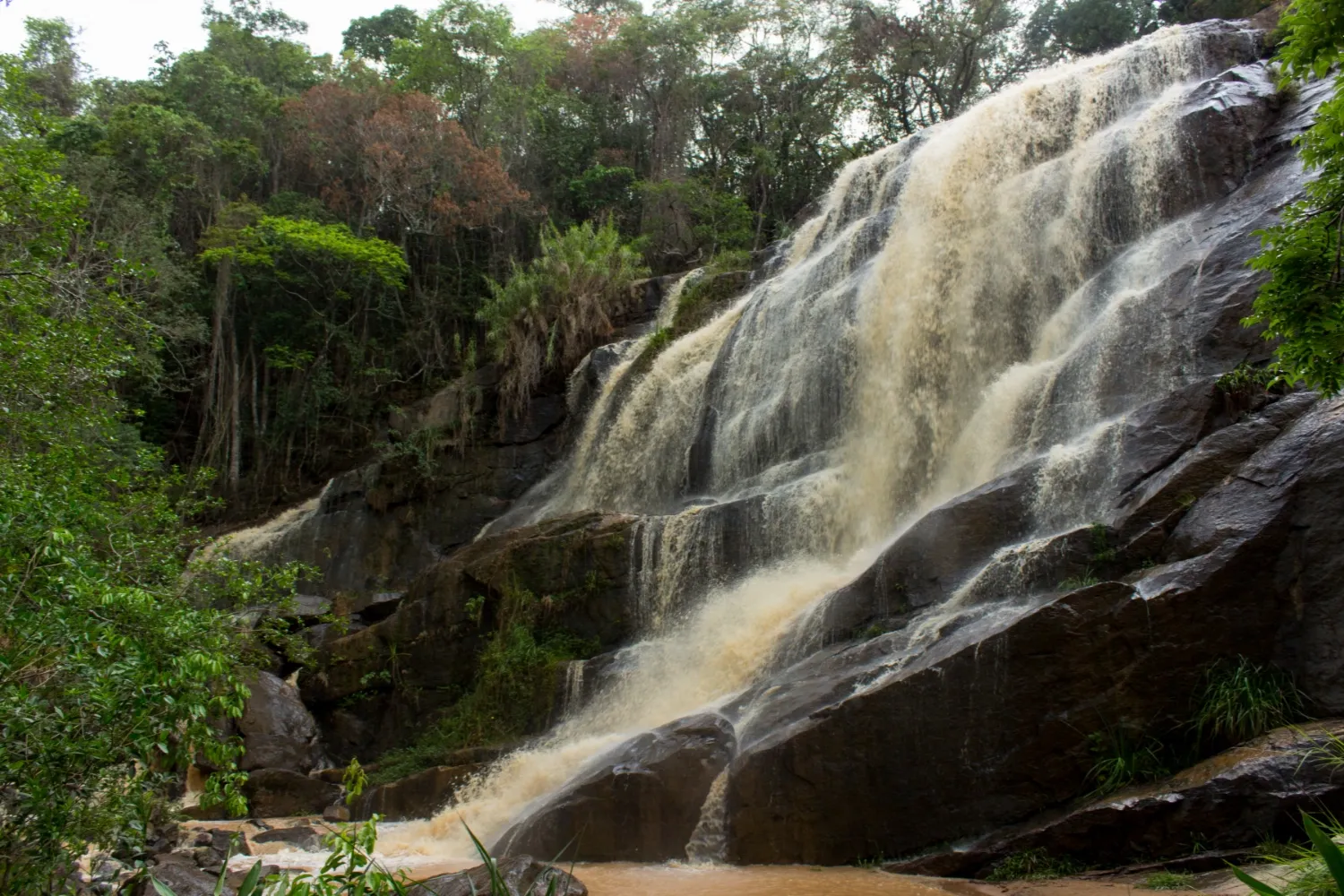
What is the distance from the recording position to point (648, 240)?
85.7ft

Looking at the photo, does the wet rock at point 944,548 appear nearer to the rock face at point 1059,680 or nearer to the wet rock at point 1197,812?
the rock face at point 1059,680

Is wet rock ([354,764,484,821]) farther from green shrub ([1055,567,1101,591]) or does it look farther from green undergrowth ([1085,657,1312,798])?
green undergrowth ([1085,657,1312,798])

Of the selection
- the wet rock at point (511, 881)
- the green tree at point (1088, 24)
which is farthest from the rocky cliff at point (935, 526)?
the green tree at point (1088, 24)

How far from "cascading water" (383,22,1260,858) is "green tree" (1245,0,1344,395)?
3546 millimetres

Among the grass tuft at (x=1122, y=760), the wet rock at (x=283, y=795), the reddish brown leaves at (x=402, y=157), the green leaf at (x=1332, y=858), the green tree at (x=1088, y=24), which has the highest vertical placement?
the green tree at (x=1088, y=24)

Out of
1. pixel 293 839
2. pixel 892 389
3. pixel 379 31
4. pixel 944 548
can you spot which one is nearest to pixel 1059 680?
pixel 944 548

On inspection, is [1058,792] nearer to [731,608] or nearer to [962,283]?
[731,608]

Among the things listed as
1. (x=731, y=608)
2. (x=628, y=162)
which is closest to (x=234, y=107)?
(x=628, y=162)

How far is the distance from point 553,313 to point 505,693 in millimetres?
11194

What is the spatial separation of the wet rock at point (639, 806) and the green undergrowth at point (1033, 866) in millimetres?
2585

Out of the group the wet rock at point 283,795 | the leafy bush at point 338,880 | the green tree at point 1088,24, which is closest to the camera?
the leafy bush at point 338,880

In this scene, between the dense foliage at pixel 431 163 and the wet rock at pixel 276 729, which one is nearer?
the wet rock at pixel 276 729

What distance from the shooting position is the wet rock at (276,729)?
13645mm

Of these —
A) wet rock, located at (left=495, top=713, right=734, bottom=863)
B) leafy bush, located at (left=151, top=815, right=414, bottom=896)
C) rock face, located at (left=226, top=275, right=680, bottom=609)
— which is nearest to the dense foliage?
rock face, located at (left=226, top=275, right=680, bottom=609)
